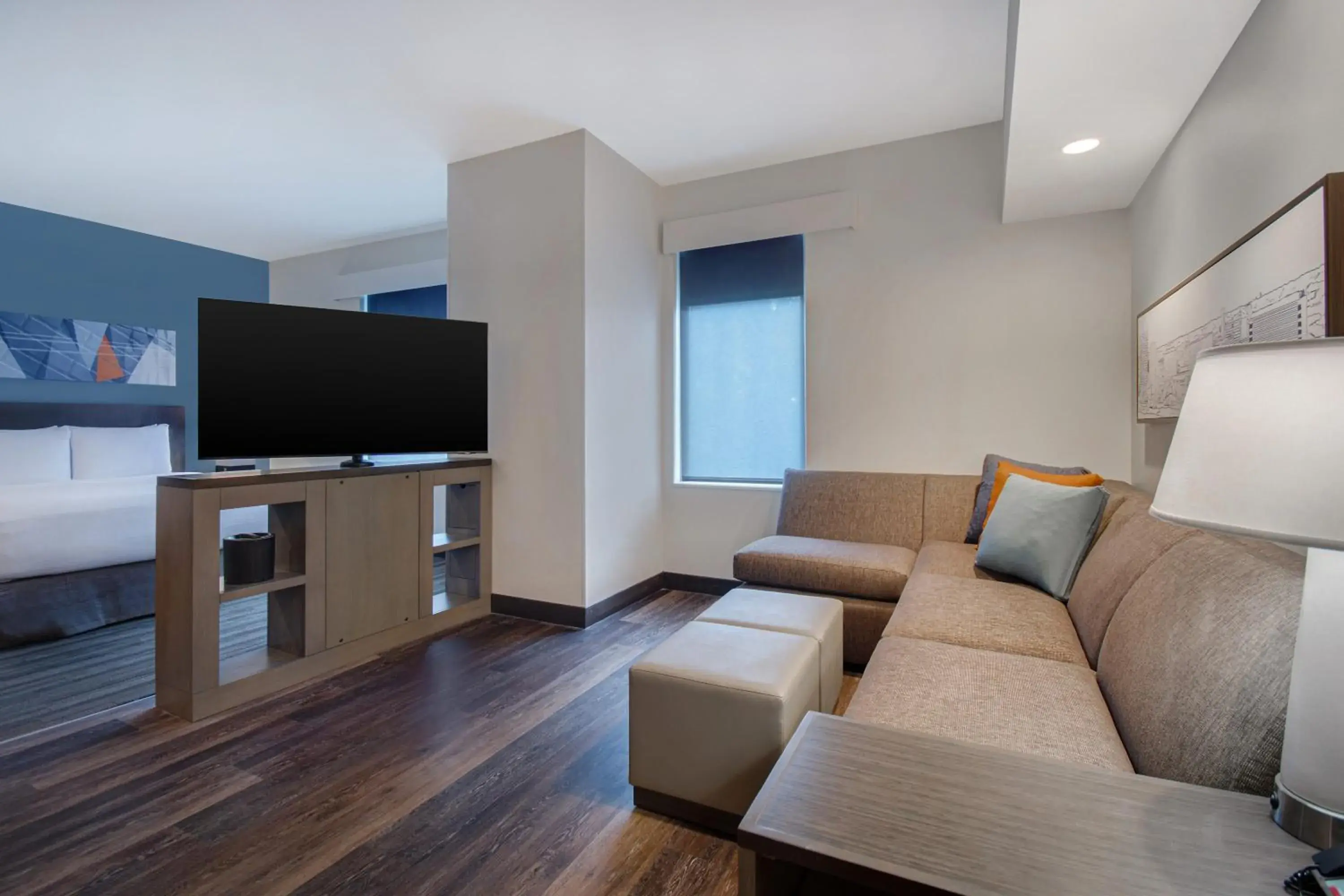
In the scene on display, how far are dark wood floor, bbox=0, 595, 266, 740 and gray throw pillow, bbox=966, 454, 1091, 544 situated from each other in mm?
3485

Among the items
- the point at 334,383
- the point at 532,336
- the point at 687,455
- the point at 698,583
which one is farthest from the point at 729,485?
the point at 334,383

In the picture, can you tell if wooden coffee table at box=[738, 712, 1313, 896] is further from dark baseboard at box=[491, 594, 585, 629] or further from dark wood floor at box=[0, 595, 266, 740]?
dark wood floor at box=[0, 595, 266, 740]

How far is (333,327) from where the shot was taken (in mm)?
2770

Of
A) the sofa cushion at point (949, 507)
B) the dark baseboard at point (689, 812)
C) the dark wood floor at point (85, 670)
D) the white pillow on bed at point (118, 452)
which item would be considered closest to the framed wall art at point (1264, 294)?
the sofa cushion at point (949, 507)

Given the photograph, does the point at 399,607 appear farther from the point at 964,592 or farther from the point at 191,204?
the point at 191,204

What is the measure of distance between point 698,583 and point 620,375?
4.76ft

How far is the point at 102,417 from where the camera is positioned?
4.68m

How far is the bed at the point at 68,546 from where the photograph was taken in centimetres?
292

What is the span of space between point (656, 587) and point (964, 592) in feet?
7.23

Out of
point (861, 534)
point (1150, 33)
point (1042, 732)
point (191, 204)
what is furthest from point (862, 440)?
point (191, 204)

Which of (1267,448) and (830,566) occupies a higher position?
(1267,448)

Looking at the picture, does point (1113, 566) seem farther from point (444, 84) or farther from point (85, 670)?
point (85, 670)

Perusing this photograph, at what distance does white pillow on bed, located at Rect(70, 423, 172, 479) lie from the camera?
4406 millimetres

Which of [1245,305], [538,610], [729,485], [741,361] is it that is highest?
[741,361]
